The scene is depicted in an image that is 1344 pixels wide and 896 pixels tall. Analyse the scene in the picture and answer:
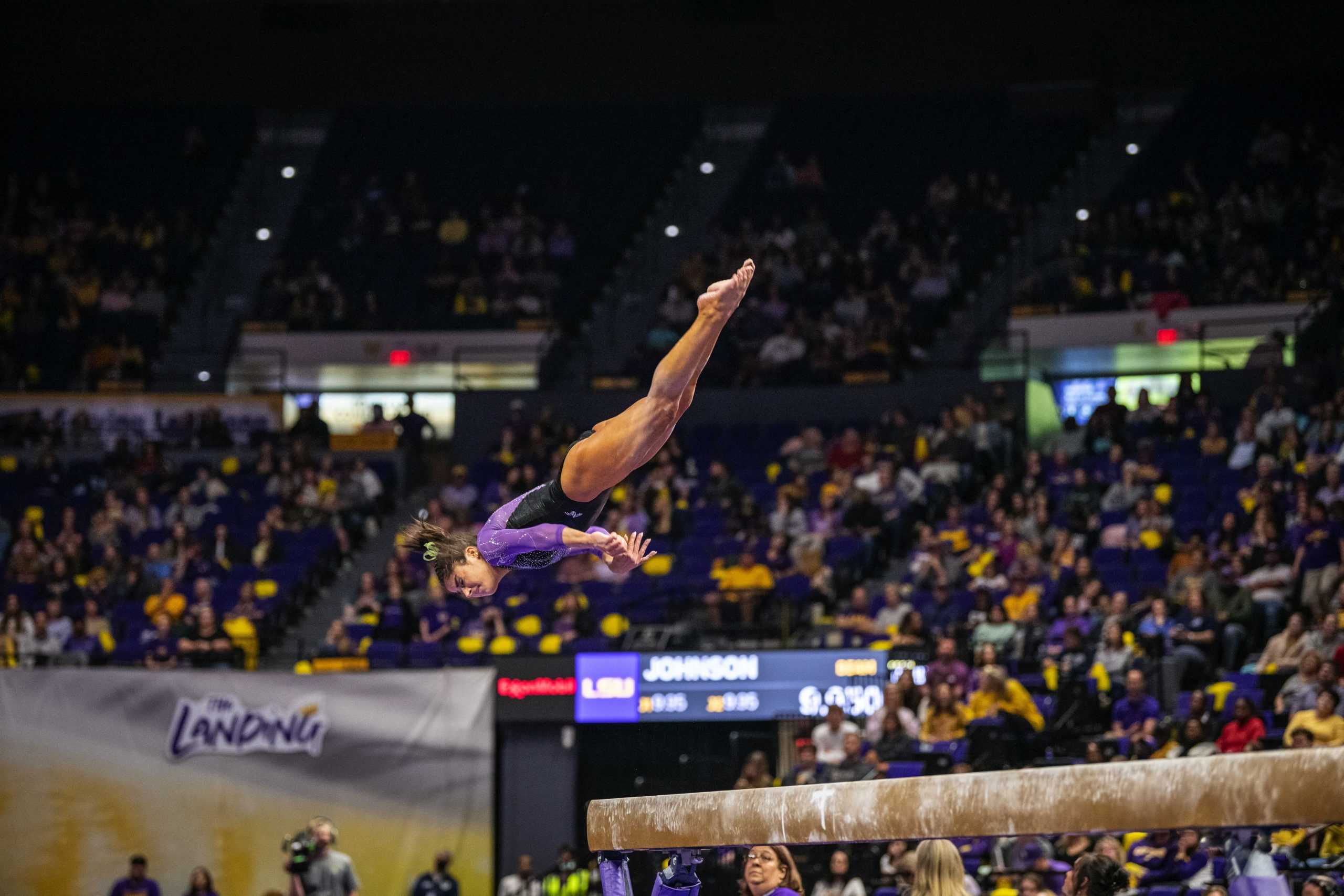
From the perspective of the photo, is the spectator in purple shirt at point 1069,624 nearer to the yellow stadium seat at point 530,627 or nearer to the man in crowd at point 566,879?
the man in crowd at point 566,879

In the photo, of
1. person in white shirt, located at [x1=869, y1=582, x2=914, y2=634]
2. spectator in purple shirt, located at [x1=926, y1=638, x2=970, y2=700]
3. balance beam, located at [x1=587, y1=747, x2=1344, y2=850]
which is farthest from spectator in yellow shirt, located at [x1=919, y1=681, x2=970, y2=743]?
balance beam, located at [x1=587, y1=747, x2=1344, y2=850]

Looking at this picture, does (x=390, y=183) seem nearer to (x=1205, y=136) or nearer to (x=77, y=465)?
(x=77, y=465)

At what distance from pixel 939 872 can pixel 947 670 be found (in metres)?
8.51

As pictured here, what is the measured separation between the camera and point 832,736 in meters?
13.1

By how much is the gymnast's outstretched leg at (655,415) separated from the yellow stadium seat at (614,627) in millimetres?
9266

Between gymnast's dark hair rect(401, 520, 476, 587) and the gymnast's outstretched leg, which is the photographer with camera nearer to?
gymnast's dark hair rect(401, 520, 476, 587)

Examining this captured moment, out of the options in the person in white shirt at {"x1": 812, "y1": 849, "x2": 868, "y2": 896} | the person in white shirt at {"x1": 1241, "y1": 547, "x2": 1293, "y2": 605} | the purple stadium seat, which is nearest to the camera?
the person in white shirt at {"x1": 812, "y1": 849, "x2": 868, "y2": 896}

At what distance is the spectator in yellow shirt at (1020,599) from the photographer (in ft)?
47.4

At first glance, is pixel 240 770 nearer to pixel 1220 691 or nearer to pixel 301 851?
pixel 301 851

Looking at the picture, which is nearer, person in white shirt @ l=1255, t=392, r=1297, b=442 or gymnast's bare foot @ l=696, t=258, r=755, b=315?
gymnast's bare foot @ l=696, t=258, r=755, b=315

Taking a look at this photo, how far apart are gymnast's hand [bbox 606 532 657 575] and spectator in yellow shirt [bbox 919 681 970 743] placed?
6717 millimetres

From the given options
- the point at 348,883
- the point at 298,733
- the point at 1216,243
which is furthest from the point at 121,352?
the point at 1216,243

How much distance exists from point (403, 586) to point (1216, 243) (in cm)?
1181

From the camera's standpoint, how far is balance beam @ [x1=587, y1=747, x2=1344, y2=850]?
3.44 m
